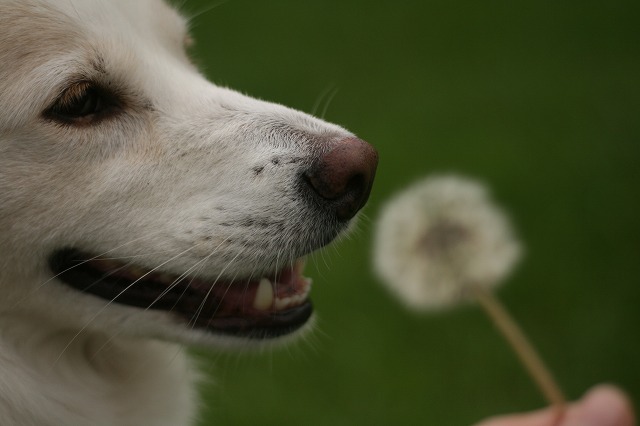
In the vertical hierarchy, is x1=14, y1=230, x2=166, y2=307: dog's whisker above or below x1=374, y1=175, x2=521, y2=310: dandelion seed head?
above

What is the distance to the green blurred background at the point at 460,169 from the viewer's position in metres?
4.79

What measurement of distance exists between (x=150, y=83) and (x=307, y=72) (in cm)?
580

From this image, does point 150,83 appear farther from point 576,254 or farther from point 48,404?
point 576,254

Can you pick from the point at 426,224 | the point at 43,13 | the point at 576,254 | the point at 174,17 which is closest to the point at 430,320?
the point at 576,254

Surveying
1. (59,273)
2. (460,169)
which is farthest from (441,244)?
(460,169)

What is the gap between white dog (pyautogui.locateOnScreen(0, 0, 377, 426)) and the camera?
227 cm

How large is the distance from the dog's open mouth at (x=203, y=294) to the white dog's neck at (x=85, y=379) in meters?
0.20

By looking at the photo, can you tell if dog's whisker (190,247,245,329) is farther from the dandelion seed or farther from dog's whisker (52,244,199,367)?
the dandelion seed

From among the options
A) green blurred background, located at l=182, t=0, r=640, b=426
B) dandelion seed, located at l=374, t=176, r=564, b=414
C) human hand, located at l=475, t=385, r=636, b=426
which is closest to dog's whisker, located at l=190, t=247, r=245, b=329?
green blurred background, located at l=182, t=0, r=640, b=426

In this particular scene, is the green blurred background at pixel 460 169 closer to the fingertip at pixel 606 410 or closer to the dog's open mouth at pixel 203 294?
the dog's open mouth at pixel 203 294

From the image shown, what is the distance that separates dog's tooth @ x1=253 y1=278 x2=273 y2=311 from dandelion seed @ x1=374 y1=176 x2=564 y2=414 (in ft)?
1.74

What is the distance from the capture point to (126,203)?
7.69 ft

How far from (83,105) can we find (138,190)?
1.02 feet

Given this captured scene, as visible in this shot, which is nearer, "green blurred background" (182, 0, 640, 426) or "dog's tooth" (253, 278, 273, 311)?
"dog's tooth" (253, 278, 273, 311)
